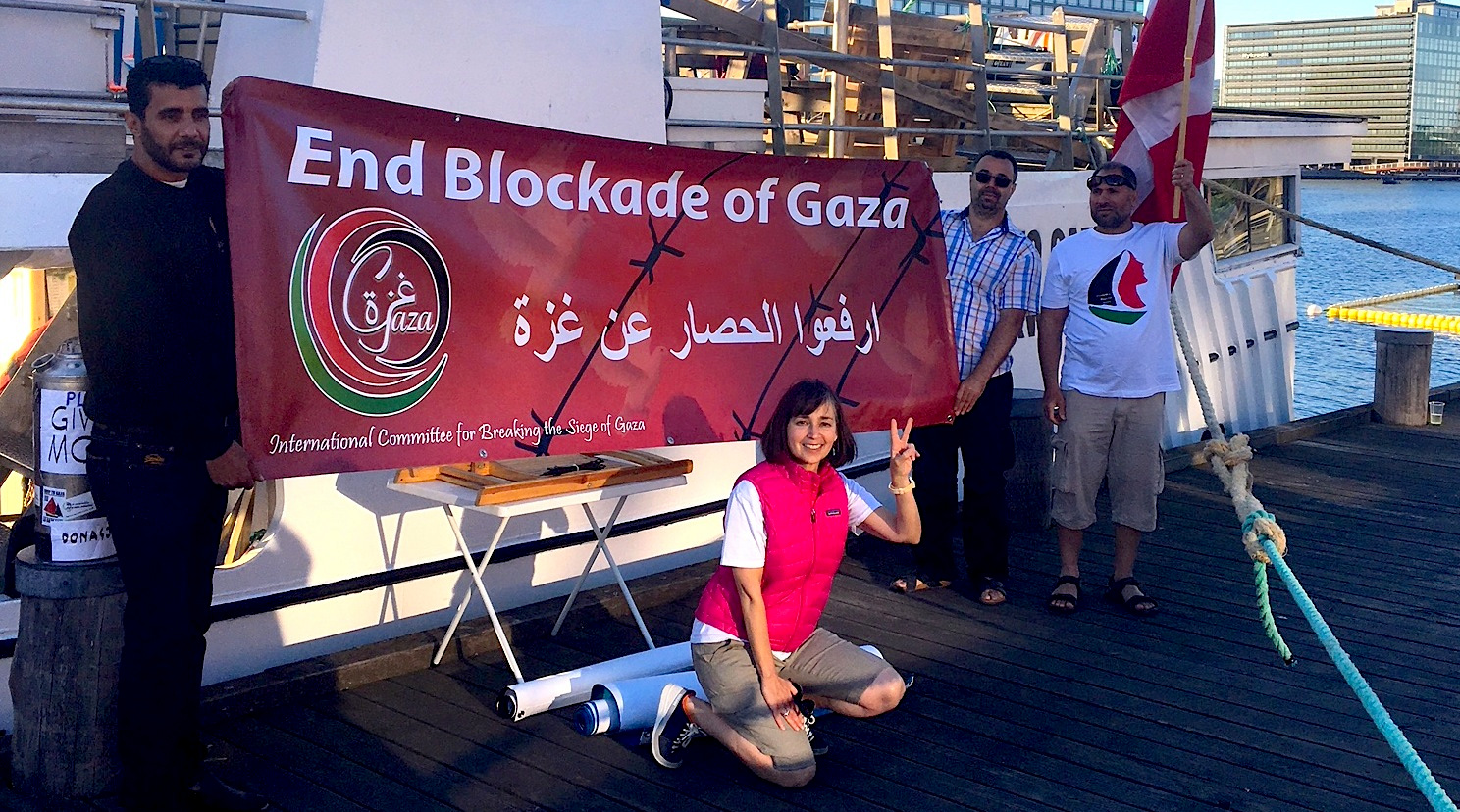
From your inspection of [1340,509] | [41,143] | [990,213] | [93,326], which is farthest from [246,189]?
[1340,509]

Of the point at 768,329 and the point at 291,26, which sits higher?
the point at 291,26

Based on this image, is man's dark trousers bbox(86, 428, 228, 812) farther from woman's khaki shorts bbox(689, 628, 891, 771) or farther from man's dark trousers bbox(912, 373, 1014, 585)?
man's dark trousers bbox(912, 373, 1014, 585)

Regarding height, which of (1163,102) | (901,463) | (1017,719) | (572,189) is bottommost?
(1017,719)

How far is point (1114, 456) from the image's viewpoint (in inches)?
234

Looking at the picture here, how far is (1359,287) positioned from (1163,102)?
3745 cm

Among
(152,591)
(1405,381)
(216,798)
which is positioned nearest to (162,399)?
(152,591)

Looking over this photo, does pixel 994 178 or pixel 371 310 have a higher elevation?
pixel 994 178

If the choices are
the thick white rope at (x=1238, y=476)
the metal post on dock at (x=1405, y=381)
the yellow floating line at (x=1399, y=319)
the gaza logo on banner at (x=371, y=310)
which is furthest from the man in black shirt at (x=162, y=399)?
the yellow floating line at (x=1399, y=319)

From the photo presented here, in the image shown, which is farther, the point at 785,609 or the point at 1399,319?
the point at 1399,319

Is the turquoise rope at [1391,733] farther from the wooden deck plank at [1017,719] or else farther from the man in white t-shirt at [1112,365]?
the man in white t-shirt at [1112,365]

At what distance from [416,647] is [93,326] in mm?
1961

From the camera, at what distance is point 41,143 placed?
5836mm

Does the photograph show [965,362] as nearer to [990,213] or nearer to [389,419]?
[990,213]

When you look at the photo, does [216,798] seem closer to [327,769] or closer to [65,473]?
[327,769]
